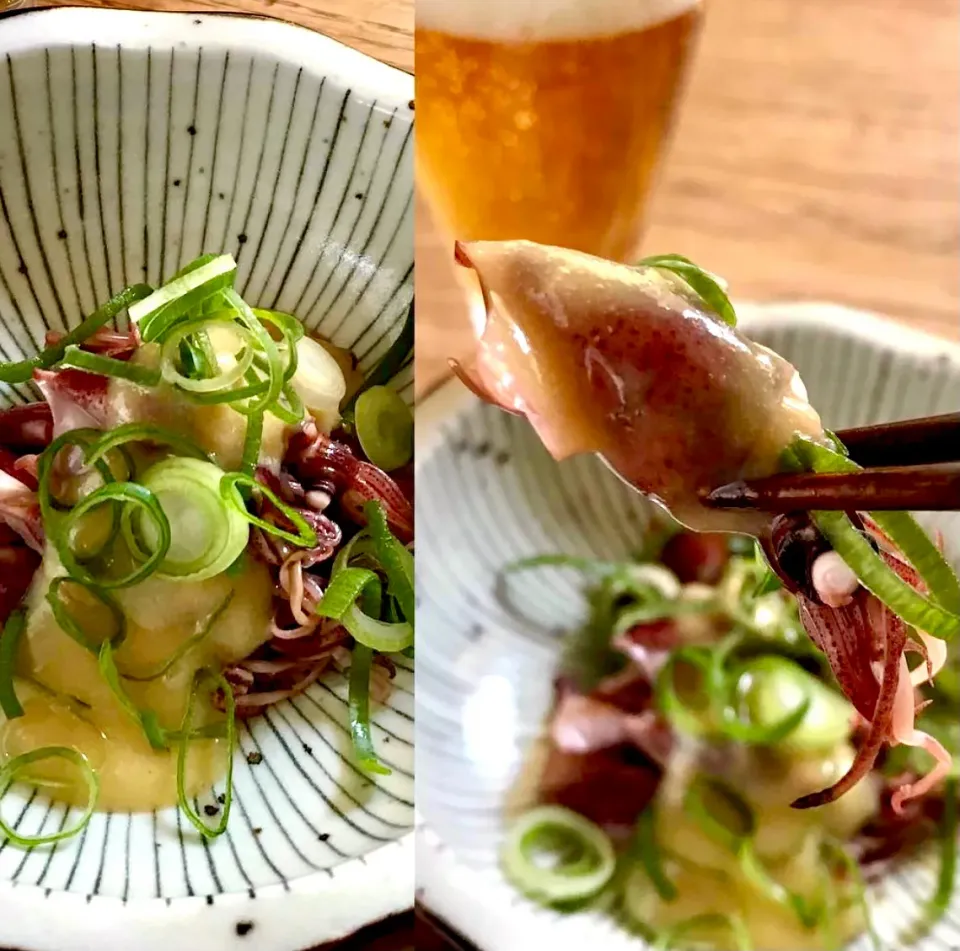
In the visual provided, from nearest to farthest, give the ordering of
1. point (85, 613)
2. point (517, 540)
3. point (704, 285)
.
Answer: point (704, 285) < point (85, 613) < point (517, 540)

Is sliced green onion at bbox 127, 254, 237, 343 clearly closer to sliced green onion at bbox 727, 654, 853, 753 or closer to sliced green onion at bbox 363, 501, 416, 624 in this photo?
sliced green onion at bbox 363, 501, 416, 624

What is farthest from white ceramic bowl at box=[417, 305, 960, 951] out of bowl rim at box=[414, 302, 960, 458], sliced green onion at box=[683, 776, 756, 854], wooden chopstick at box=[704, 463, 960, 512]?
wooden chopstick at box=[704, 463, 960, 512]

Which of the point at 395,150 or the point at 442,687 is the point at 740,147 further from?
the point at 442,687

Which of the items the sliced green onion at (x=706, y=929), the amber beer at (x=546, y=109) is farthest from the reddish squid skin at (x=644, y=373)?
the sliced green onion at (x=706, y=929)

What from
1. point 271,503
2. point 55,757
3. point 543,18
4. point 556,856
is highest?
point 543,18

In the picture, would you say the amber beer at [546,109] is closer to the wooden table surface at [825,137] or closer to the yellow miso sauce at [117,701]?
the wooden table surface at [825,137]

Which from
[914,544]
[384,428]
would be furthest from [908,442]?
[384,428]

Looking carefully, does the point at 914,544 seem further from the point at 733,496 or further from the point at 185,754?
the point at 185,754
